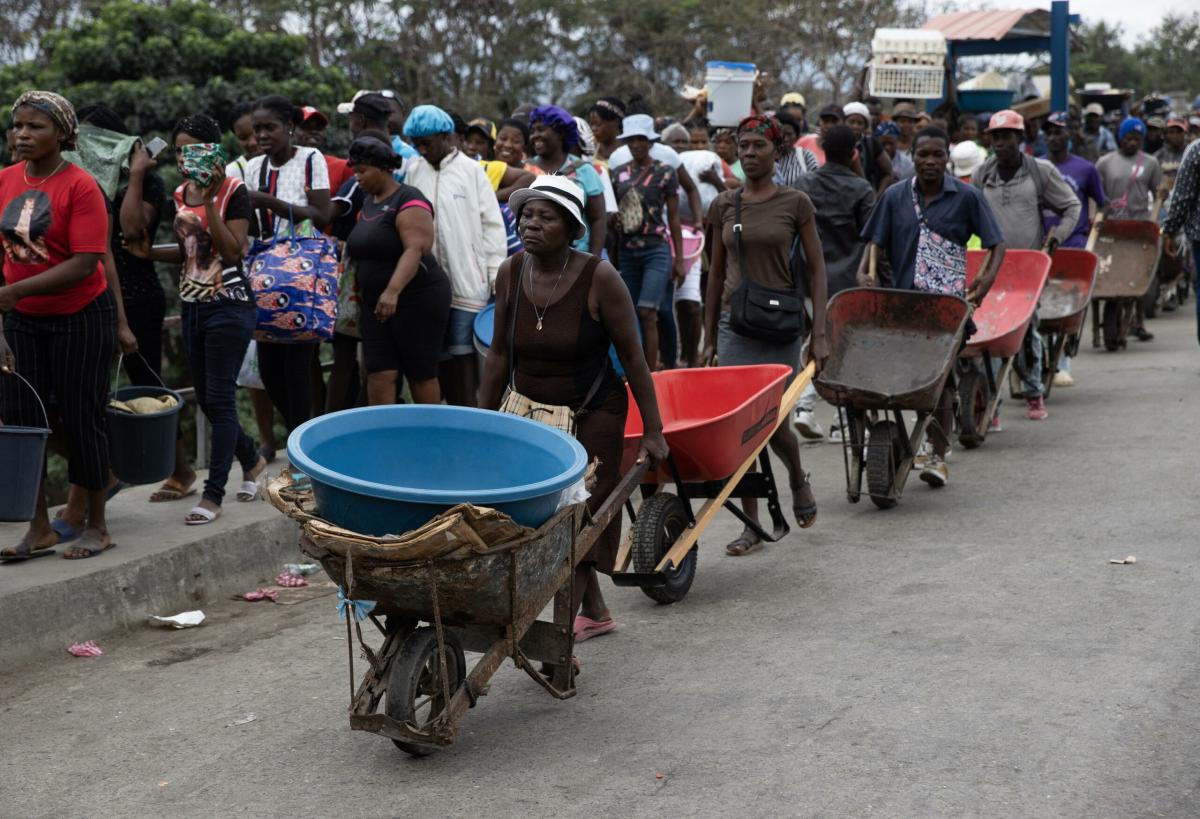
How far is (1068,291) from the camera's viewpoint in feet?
37.6

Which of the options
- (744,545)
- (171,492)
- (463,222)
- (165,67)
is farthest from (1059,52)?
(171,492)

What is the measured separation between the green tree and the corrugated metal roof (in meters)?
10.5

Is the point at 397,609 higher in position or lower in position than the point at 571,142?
lower

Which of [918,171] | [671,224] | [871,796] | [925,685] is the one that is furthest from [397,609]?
[671,224]

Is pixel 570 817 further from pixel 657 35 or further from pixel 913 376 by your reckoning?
pixel 657 35

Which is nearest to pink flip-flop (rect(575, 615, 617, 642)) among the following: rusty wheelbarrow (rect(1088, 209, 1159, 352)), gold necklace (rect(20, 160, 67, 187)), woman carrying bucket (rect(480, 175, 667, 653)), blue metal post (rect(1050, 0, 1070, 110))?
woman carrying bucket (rect(480, 175, 667, 653))

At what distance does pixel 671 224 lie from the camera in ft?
33.6

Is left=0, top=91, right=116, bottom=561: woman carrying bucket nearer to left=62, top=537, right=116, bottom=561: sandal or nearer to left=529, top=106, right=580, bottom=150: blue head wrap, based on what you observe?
left=62, top=537, right=116, bottom=561: sandal

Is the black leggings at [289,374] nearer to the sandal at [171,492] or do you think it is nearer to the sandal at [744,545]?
the sandal at [171,492]

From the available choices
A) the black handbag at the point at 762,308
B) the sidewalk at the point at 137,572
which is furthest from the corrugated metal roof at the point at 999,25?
the sidewalk at the point at 137,572

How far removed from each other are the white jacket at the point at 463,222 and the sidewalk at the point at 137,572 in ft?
5.46

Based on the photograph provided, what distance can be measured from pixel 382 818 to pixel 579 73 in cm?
3043

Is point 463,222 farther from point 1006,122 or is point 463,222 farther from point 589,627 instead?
point 1006,122

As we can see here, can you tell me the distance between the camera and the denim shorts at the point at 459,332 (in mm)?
8648
